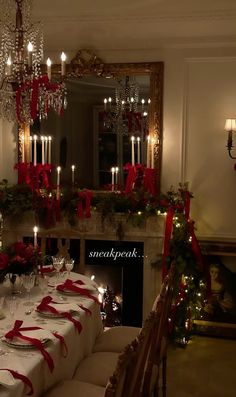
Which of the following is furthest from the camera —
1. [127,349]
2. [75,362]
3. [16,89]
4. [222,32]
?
[222,32]

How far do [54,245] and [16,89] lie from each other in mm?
2087

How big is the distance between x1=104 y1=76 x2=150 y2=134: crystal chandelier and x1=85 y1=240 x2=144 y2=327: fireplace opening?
1.13m

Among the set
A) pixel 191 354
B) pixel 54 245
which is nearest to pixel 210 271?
pixel 191 354

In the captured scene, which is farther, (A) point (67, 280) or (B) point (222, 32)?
(B) point (222, 32)

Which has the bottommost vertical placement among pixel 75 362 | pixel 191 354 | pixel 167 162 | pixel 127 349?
pixel 191 354

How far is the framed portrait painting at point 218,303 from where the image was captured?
4.13 meters

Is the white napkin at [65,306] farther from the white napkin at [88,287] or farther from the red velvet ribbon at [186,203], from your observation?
the red velvet ribbon at [186,203]

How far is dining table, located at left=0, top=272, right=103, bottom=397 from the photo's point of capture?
1.91 meters

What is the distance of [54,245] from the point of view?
4.50m

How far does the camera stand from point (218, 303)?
4.18 meters

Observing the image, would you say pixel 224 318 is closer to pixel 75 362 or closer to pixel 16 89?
pixel 75 362

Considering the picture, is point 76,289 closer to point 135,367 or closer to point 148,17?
point 135,367

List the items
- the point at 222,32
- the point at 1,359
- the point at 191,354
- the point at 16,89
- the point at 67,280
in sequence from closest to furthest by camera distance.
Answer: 1. the point at 1,359
2. the point at 16,89
3. the point at 67,280
4. the point at 191,354
5. the point at 222,32

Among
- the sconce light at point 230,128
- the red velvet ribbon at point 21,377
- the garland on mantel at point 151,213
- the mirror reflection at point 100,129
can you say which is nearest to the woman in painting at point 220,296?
the garland on mantel at point 151,213
